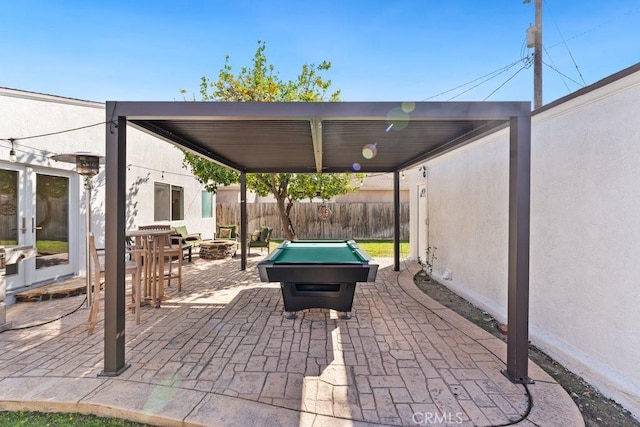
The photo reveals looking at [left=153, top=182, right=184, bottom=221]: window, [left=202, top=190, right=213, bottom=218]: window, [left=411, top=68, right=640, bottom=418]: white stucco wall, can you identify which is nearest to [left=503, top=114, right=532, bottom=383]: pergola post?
[left=411, top=68, right=640, bottom=418]: white stucco wall

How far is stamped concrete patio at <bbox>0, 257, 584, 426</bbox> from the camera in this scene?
9.62 ft

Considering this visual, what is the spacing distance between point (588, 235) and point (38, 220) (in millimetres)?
→ 9719

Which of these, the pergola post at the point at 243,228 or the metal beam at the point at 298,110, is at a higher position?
the metal beam at the point at 298,110

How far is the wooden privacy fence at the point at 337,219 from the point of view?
18.8 metres

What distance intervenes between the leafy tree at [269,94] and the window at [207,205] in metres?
4.11

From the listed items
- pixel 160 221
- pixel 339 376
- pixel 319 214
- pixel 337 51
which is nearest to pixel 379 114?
pixel 339 376

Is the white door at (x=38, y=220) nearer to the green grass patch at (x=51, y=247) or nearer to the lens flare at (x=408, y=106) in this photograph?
the green grass patch at (x=51, y=247)

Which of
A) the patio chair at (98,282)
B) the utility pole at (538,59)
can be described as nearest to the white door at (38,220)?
the patio chair at (98,282)

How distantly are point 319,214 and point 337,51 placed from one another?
945cm

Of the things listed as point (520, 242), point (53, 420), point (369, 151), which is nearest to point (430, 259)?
point (369, 151)

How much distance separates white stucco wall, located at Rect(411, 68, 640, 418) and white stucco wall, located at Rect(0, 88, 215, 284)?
9.04 meters

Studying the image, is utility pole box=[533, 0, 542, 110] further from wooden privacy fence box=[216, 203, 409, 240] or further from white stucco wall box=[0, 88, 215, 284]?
white stucco wall box=[0, 88, 215, 284]

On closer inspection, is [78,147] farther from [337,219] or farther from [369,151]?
[337,219]

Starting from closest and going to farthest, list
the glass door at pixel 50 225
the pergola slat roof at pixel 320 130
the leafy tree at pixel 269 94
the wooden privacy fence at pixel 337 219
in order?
the pergola slat roof at pixel 320 130, the glass door at pixel 50 225, the leafy tree at pixel 269 94, the wooden privacy fence at pixel 337 219
